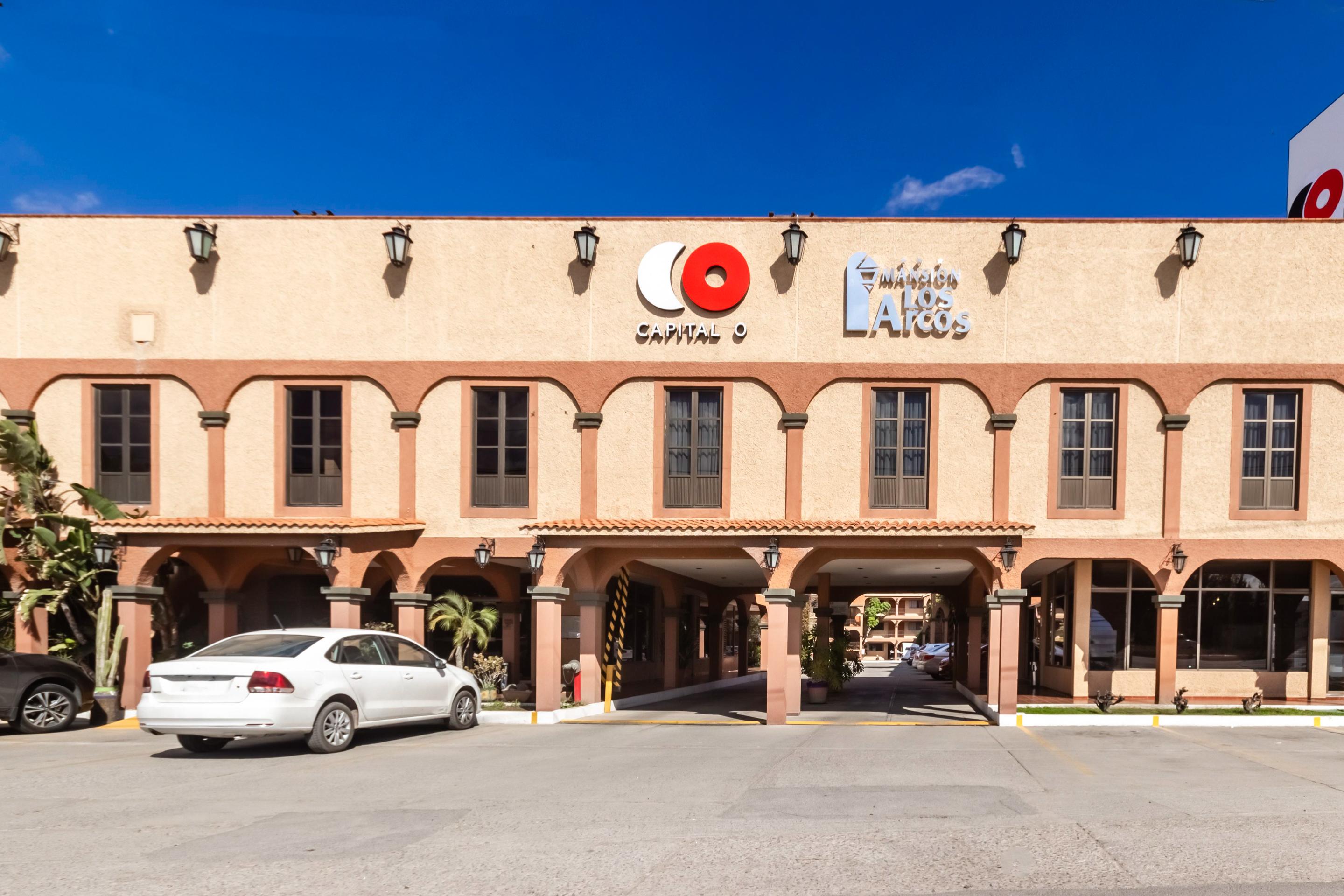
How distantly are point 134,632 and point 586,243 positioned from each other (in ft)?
32.5

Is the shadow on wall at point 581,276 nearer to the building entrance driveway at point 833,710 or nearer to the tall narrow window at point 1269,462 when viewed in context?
the building entrance driveway at point 833,710

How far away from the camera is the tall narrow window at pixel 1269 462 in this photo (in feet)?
55.2

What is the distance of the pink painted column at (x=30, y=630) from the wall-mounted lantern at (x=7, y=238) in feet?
19.9

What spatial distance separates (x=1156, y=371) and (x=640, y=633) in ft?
43.9

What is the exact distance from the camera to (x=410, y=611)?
17.1 meters

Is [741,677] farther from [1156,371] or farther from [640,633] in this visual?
[1156,371]

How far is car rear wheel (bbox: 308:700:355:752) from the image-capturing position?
1057 cm

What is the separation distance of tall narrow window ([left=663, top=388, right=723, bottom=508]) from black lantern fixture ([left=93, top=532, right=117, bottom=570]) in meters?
9.03

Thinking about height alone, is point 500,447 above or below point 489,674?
above

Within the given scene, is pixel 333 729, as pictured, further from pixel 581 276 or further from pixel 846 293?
pixel 846 293

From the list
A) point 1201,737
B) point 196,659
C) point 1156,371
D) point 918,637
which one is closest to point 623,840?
point 196,659

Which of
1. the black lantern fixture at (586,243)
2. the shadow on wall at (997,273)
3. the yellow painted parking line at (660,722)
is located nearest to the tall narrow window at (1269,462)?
the shadow on wall at (997,273)

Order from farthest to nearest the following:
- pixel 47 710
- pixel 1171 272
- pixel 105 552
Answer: pixel 1171 272, pixel 105 552, pixel 47 710

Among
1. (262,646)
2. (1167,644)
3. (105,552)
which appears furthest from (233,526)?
(1167,644)
